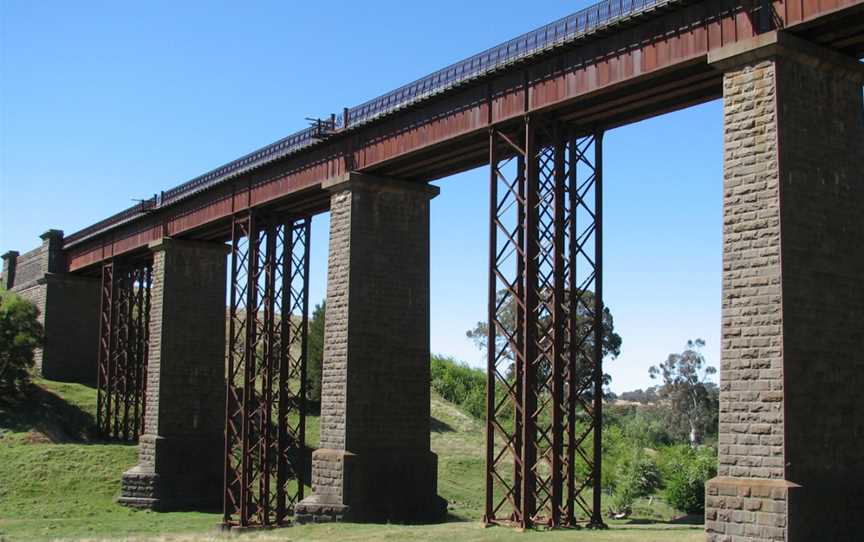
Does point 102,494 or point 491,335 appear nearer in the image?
point 491,335

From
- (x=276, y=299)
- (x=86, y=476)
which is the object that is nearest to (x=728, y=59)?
(x=276, y=299)

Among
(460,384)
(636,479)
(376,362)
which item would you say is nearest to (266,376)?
(376,362)

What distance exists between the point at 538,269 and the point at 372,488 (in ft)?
26.0

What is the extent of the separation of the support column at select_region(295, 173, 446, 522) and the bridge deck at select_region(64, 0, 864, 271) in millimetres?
1208

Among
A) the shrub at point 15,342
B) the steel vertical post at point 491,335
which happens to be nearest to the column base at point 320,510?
the steel vertical post at point 491,335

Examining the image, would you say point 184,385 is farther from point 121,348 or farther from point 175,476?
point 121,348

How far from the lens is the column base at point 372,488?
1019 inches

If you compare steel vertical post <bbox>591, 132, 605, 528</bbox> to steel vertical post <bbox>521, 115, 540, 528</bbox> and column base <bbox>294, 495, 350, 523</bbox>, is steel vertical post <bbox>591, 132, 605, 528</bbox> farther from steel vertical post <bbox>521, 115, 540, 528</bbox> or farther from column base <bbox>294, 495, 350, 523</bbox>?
column base <bbox>294, 495, 350, 523</bbox>

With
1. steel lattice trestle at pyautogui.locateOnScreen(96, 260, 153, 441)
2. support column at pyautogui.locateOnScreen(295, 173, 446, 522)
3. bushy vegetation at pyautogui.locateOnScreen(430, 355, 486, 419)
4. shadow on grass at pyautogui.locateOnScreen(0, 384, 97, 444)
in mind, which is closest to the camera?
support column at pyautogui.locateOnScreen(295, 173, 446, 522)

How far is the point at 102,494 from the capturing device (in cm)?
3753

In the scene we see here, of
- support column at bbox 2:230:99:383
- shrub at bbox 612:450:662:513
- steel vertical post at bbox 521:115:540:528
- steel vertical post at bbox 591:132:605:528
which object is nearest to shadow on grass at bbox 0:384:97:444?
support column at bbox 2:230:99:383

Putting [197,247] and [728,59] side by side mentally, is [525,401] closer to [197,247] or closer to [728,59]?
[728,59]

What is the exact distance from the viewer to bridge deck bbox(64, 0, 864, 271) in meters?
18.0

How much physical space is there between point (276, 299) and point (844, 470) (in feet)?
66.4
